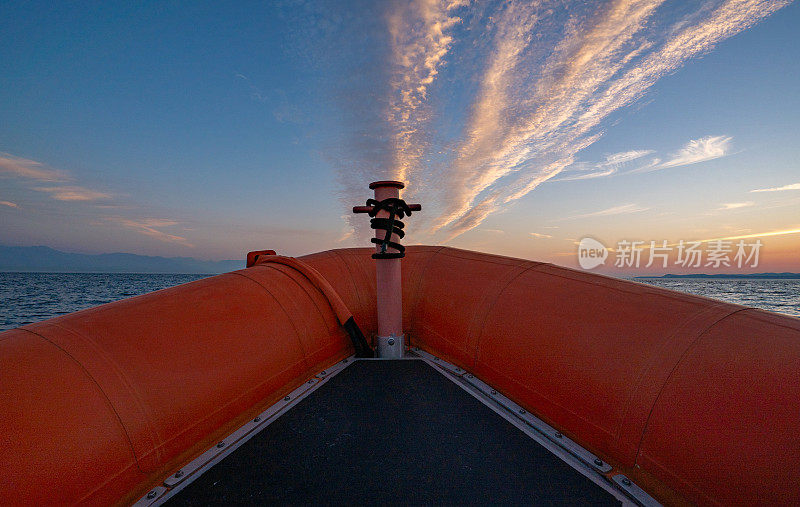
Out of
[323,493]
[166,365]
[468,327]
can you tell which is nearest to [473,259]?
[468,327]

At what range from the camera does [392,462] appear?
173 cm

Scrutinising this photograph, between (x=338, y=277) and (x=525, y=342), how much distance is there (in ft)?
6.99

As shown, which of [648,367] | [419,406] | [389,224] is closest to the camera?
[648,367]

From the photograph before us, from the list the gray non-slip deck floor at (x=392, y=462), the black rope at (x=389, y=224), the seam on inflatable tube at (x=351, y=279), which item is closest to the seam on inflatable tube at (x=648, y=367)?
the gray non-slip deck floor at (x=392, y=462)

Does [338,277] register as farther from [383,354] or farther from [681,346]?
[681,346]

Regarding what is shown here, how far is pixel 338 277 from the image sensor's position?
3721mm

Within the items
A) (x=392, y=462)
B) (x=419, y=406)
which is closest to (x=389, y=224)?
(x=419, y=406)

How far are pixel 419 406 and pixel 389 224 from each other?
1554 millimetres

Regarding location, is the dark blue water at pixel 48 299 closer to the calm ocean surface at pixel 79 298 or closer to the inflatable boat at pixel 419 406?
the calm ocean surface at pixel 79 298

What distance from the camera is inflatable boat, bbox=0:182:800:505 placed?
1.35 metres

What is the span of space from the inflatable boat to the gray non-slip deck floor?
11mm

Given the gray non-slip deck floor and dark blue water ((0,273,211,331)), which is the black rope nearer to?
the gray non-slip deck floor

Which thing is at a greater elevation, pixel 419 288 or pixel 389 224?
pixel 389 224

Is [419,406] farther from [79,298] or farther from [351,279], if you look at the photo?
[79,298]
